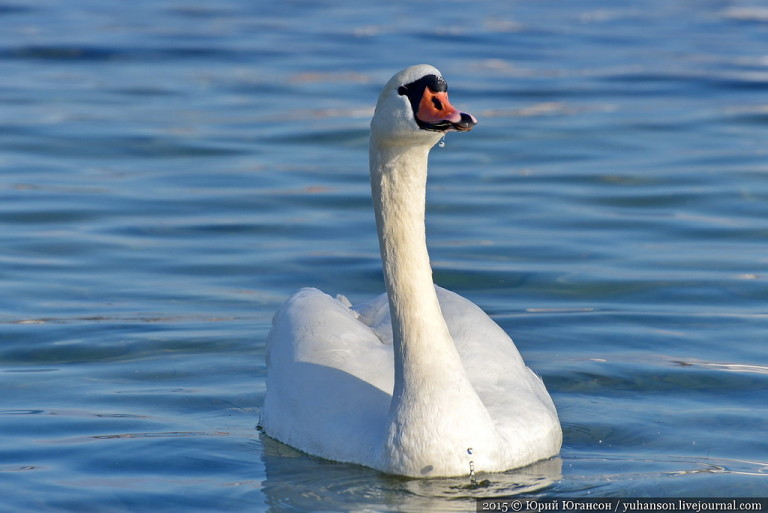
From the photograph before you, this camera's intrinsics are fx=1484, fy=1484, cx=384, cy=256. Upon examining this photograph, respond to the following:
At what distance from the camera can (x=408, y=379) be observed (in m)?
6.27

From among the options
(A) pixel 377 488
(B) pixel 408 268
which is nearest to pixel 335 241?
(B) pixel 408 268

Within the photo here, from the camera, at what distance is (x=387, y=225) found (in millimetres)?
6367

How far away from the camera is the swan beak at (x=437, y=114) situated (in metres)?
5.66

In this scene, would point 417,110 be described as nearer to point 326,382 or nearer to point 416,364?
point 416,364

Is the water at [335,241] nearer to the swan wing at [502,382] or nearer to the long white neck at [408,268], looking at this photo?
the swan wing at [502,382]

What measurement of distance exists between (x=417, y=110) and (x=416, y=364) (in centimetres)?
113

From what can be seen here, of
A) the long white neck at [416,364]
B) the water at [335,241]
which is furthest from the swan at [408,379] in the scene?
the water at [335,241]

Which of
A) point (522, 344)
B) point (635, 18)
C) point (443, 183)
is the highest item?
point (635, 18)

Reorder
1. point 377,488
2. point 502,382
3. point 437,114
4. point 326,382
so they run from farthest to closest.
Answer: point 502,382 < point 326,382 < point 377,488 < point 437,114

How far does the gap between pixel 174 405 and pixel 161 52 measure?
45.5 ft

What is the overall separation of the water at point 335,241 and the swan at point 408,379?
134 mm

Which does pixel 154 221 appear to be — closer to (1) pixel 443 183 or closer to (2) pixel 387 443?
(1) pixel 443 183

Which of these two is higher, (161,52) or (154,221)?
(161,52)

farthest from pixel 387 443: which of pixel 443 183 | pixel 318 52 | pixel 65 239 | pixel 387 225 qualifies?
pixel 318 52
